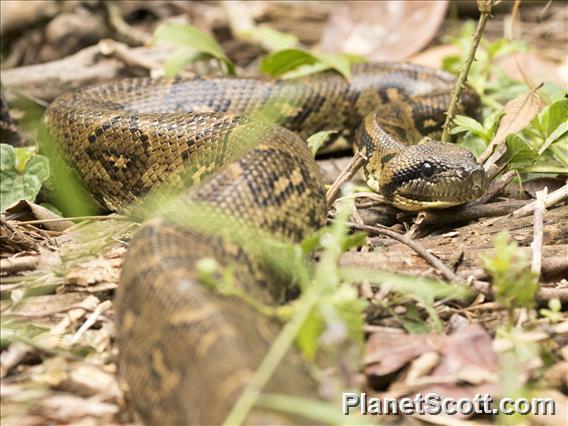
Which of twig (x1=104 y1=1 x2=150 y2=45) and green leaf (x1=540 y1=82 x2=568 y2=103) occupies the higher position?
green leaf (x1=540 y1=82 x2=568 y2=103)

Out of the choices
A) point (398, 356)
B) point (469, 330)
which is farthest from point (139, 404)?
point (469, 330)

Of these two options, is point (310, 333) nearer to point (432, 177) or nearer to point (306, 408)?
point (306, 408)

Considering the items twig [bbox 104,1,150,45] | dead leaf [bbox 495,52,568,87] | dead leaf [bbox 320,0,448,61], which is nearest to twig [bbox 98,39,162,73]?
twig [bbox 104,1,150,45]

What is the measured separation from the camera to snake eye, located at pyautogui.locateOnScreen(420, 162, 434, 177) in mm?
→ 5746

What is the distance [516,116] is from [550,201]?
74 centimetres

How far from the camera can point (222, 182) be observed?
439 cm

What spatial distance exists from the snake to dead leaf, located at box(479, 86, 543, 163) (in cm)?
23

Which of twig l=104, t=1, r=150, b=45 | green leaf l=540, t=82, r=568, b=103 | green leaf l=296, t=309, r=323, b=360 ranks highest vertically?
green leaf l=296, t=309, r=323, b=360

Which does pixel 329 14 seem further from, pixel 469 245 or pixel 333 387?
pixel 333 387

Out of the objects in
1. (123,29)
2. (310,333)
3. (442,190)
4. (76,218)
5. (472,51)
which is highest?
(472,51)

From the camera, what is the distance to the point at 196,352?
319 centimetres

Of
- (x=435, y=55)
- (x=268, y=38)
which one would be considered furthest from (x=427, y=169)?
(x=268, y=38)

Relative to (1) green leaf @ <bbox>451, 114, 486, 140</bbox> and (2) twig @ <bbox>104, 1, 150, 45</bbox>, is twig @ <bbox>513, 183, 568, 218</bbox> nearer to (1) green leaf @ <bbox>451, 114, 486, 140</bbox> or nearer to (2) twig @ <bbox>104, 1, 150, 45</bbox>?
(1) green leaf @ <bbox>451, 114, 486, 140</bbox>

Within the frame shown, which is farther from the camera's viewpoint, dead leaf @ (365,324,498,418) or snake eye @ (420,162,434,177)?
snake eye @ (420,162,434,177)
